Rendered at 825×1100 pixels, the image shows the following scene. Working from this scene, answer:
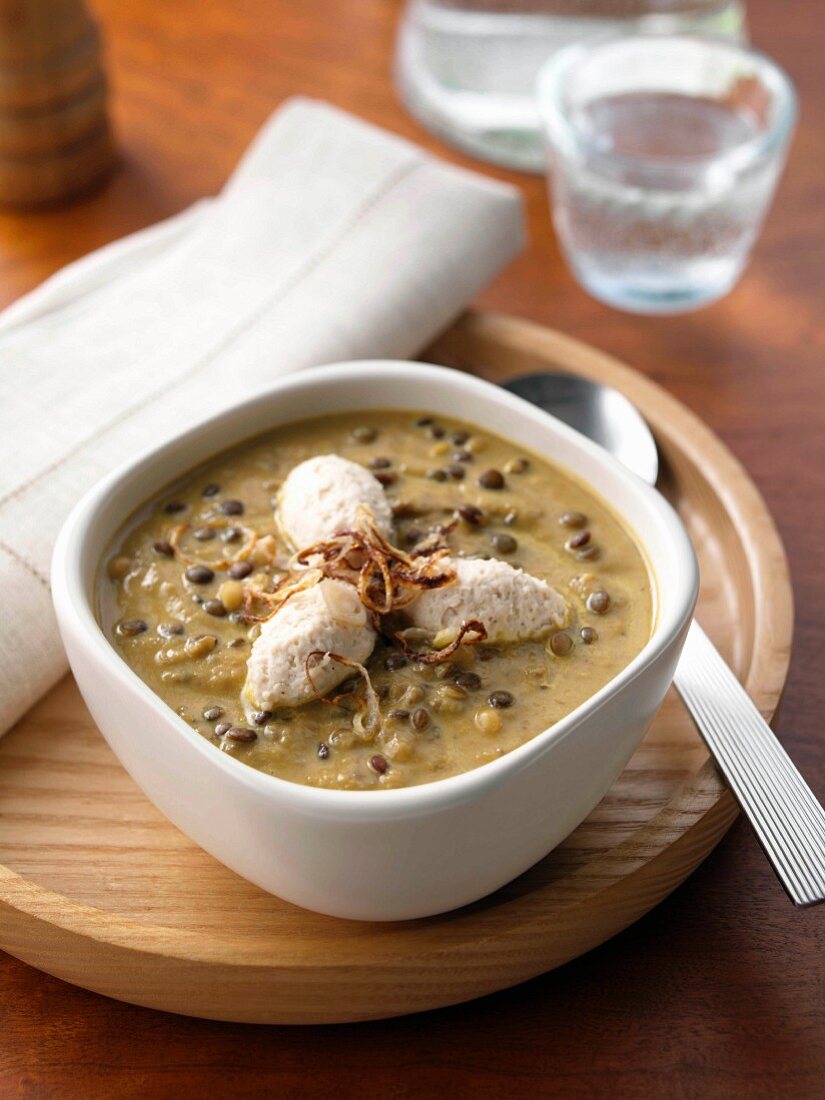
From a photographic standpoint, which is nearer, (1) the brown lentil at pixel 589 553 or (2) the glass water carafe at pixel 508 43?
(1) the brown lentil at pixel 589 553

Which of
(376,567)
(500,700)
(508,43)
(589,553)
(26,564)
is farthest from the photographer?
(508,43)

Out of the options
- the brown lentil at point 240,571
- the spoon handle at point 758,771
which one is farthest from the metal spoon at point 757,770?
the brown lentil at point 240,571

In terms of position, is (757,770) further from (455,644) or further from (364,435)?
(364,435)

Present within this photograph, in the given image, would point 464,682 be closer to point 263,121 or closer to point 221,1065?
point 221,1065

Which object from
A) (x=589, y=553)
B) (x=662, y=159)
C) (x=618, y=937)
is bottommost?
(x=618, y=937)

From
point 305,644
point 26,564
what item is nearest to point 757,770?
point 305,644

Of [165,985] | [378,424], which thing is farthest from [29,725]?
[378,424]

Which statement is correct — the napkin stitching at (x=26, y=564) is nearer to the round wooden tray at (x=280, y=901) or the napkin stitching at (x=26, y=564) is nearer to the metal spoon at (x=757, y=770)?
the round wooden tray at (x=280, y=901)

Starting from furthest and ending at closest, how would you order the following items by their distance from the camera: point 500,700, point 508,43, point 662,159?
point 508,43, point 662,159, point 500,700
